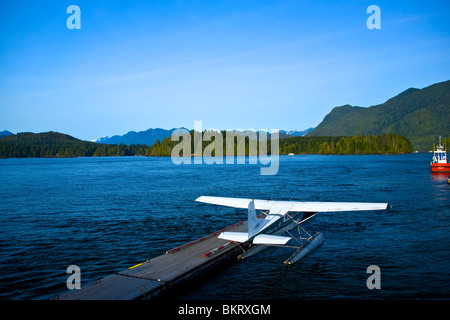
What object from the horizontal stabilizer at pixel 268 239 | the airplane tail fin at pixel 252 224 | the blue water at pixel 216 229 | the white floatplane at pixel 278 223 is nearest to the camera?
the blue water at pixel 216 229

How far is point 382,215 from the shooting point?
29.7 meters

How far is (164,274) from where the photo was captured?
14.2 metres

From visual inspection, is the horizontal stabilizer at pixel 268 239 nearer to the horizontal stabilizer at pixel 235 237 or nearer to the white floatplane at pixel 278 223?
the white floatplane at pixel 278 223

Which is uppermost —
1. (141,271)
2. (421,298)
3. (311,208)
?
(311,208)

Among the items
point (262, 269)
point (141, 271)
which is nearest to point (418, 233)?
point (262, 269)

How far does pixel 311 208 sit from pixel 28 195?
38.5m

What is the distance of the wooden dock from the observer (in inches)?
482

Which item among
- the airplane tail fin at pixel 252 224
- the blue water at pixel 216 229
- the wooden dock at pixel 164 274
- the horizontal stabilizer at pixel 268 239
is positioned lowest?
the blue water at pixel 216 229

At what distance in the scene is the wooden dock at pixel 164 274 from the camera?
12234 mm

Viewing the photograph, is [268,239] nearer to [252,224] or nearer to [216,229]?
[252,224]

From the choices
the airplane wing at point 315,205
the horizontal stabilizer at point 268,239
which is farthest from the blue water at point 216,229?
the airplane wing at point 315,205

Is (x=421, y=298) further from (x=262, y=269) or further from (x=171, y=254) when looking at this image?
(x=171, y=254)

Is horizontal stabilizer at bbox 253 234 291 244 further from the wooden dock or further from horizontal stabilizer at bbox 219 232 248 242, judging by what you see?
the wooden dock
